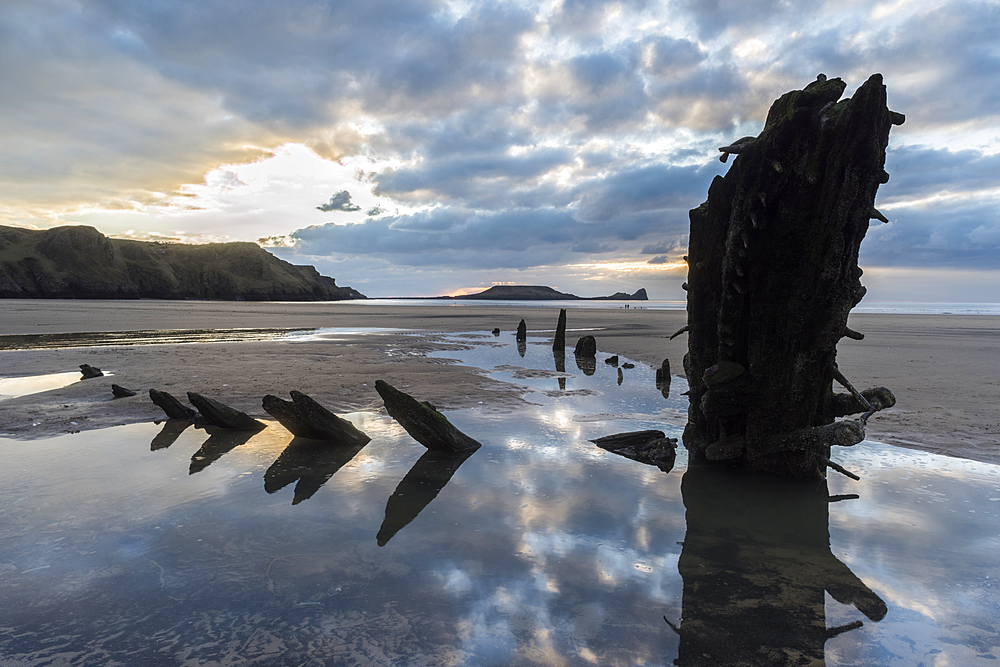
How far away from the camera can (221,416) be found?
9359 millimetres

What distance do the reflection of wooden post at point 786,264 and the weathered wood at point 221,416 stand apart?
8.53 meters

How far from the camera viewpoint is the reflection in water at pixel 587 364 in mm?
18750

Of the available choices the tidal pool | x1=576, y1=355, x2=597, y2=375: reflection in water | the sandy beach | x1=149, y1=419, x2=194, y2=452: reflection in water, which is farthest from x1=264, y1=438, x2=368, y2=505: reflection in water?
x1=576, y1=355, x2=597, y2=375: reflection in water

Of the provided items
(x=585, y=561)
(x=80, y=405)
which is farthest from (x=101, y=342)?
(x=585, y=561)

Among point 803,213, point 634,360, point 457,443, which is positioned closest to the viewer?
point 803,213

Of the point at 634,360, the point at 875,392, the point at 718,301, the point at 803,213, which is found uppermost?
the point at 803,213

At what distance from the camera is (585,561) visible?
4.61 metres

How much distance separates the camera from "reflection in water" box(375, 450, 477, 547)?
543 cm

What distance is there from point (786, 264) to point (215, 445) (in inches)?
376

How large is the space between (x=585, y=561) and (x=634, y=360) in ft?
61.9

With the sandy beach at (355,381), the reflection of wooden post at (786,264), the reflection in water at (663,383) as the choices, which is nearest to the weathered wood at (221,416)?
the sandy beach at (355,381)

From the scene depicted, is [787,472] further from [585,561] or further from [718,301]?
[585,561]

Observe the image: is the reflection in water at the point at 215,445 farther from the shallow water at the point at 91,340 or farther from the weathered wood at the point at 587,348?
the shallow water at the point at 91,340

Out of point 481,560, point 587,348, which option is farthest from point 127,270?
point 481,560
